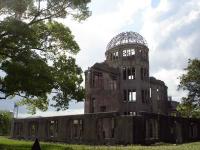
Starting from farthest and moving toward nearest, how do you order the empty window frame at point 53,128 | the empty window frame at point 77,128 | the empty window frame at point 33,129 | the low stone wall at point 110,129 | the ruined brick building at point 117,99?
the empty window frame at point 33,129
the empty window frame at point 53,128
the ruined brick building at point 117,99
the empty window frame at point 77,128
the low stone wall at point 110,129

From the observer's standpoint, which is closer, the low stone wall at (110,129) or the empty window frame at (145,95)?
the low stone wall at (110,129)

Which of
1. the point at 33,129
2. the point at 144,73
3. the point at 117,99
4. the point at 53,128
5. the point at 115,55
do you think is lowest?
the point at 33,129

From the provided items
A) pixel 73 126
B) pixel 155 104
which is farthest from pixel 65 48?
pixel 155 104

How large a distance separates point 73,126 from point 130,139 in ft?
34.7

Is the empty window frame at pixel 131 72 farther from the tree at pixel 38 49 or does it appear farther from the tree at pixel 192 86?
the tree at pixel 38 49

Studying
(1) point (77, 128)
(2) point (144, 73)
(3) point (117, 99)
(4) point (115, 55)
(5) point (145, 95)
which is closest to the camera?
(1) point (77, 128)

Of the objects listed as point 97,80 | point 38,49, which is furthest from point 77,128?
point 38,49

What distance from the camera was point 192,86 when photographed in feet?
164

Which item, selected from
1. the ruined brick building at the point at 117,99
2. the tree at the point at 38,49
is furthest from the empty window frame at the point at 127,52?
the tree at the point at 38,49

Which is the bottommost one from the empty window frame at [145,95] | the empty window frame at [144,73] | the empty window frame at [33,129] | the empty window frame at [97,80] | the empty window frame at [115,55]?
the empty window frame at [33,129]

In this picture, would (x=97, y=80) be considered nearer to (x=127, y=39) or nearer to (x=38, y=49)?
(x=127, y=39)

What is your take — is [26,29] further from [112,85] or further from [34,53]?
[112,85]

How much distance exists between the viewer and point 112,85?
53812mm

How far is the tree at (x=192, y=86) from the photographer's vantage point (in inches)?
1954
